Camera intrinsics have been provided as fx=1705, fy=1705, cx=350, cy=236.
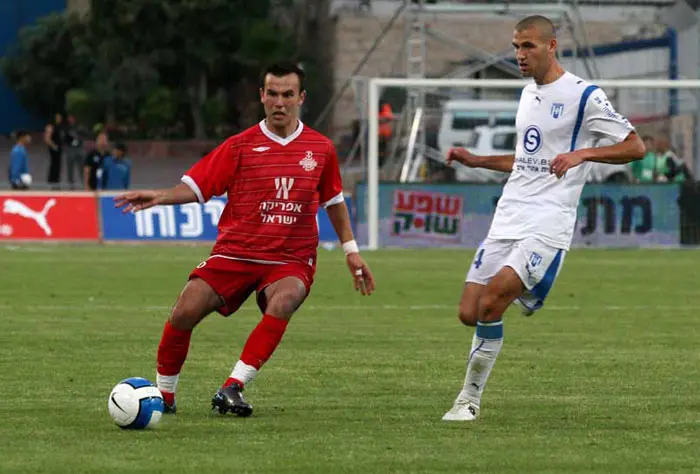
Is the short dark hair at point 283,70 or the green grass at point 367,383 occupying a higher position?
the short dark hair at point 283,70

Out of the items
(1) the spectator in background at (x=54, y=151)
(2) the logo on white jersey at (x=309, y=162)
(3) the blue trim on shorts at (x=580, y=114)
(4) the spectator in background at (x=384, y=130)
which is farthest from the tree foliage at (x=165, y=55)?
(3) the blue trim on shorts at (x=580, y=114)

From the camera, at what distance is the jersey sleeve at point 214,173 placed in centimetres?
910

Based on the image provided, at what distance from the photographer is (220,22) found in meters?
46.5

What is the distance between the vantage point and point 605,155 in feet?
28.9

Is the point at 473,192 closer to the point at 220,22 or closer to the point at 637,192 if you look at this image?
the point at 637,192

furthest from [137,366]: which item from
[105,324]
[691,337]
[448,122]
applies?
[448,122]

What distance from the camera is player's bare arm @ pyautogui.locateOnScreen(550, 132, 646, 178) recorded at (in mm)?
8562

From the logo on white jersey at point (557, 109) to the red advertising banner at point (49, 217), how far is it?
19.1 m

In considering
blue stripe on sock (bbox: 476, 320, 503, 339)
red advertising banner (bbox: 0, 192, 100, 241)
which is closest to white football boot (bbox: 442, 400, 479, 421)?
blue stripe on sock (bbox: 476, 320, 503, 339)

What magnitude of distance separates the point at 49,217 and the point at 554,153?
19.6 metres

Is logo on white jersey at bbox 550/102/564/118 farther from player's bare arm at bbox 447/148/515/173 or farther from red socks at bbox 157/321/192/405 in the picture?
red socks at bbox 157/321/192/405

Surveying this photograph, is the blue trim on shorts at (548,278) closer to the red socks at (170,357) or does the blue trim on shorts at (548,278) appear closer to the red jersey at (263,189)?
the red jersey at (263,189)

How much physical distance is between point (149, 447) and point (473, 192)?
19.6 m

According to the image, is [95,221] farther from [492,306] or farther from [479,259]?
A: [492,306]
